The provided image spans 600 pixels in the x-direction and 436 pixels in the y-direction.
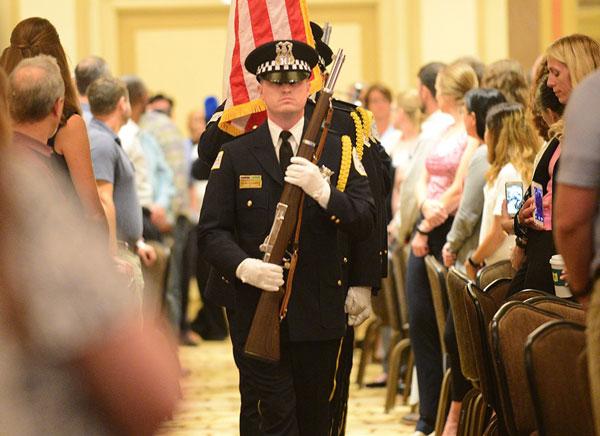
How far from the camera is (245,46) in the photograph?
204 inches

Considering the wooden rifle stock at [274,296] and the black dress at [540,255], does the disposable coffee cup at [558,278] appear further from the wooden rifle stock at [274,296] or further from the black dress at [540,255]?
the wooden rifle stock at [274,296]

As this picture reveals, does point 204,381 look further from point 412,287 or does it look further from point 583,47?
point 583,47

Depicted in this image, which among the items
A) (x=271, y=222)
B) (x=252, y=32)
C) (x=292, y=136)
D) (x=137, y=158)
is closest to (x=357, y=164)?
(x=292, y=136)

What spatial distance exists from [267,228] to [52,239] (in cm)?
289

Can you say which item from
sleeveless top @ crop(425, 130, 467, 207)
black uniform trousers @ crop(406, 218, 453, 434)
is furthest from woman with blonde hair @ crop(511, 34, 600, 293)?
sleeveless top @ crop(425, 130, 467, 207)

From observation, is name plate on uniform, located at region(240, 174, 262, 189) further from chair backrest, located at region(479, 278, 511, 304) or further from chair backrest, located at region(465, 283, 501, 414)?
chair backrest, located at region(479, 278, 511, 304)

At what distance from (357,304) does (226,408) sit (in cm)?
309

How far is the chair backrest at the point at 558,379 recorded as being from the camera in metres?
3.21

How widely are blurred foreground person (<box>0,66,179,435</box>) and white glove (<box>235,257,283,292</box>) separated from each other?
2546 millimetres

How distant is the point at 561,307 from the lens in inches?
146

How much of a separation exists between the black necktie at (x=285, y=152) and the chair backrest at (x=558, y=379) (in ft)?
4.47

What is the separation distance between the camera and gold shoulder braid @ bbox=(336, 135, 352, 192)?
4375 mm

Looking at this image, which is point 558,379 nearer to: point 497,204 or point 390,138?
point 497,204

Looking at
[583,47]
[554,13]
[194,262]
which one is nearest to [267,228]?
[583,47]
